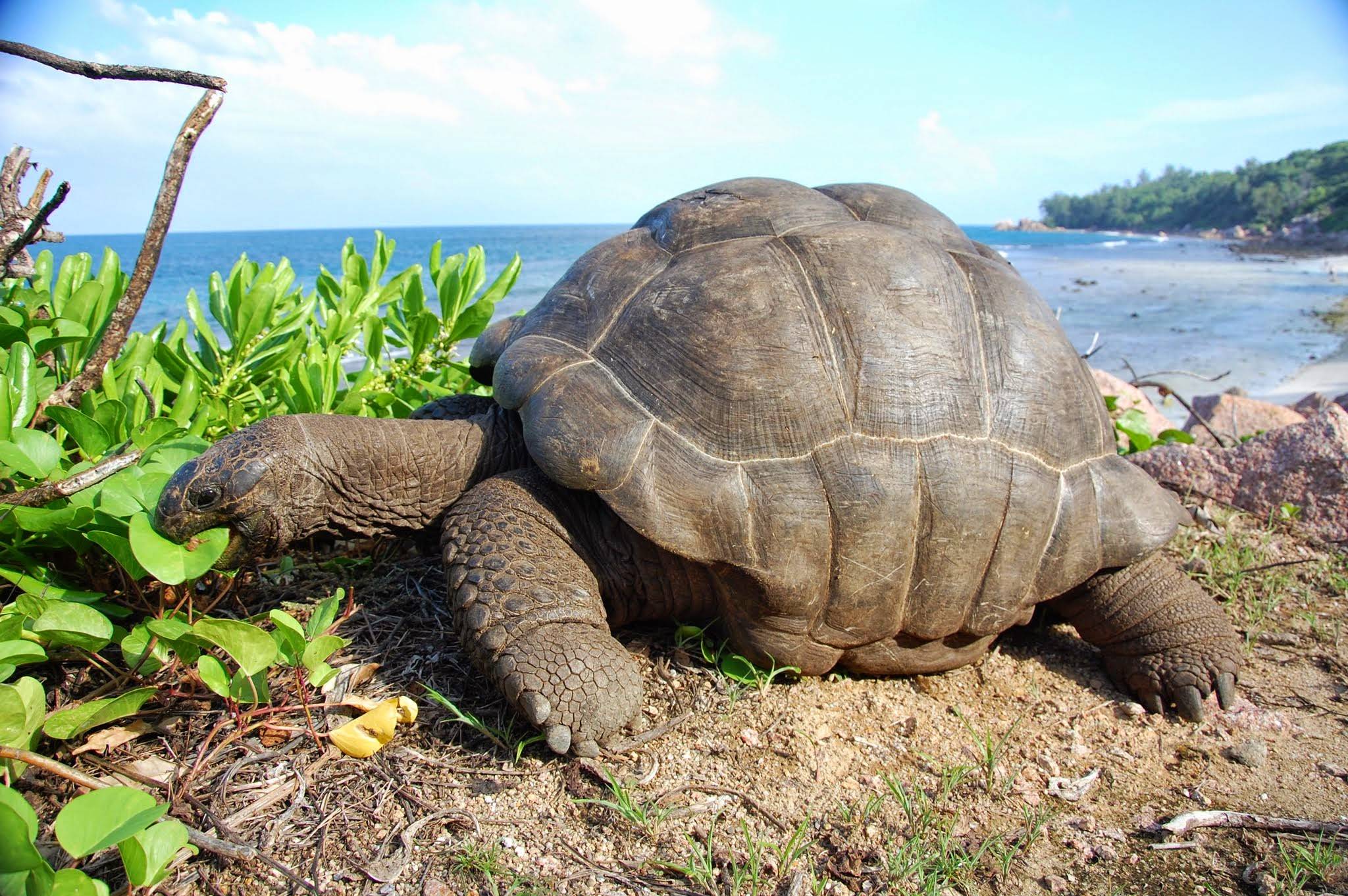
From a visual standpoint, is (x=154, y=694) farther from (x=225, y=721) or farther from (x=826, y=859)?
(x=826, y=859)

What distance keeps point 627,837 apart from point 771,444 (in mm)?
1148

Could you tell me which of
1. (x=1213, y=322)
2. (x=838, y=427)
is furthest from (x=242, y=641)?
(x=1213, y=322)

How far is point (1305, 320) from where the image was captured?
15.8 meters

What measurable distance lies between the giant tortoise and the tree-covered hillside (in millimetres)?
54237

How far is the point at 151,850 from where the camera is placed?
1.66 meters

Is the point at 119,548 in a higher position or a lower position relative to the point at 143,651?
higher

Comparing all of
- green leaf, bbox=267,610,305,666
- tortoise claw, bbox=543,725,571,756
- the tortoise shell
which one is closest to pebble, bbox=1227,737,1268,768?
the tortoise shell

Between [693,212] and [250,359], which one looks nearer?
[693,212]

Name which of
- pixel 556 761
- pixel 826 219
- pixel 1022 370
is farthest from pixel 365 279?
pixel 1022 370

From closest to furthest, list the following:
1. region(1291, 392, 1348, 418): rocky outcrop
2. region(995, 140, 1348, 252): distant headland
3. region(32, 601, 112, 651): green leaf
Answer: region(32, 601, 112, 651): green leaf, region(1291, 392, 1348, 418): rocky outcrop, region(995, 140, 1348, 252): distant headland

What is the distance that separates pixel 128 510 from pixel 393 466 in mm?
766

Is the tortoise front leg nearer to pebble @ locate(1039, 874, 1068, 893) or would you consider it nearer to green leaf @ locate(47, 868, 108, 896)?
pebble @ locate(1039, 874, 1068, 893)

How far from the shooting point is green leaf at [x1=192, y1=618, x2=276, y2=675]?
2.04 m

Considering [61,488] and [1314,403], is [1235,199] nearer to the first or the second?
[1314,403]
